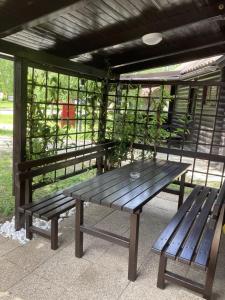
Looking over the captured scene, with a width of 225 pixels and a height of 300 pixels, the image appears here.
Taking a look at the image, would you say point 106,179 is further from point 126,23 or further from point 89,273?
point 126,23

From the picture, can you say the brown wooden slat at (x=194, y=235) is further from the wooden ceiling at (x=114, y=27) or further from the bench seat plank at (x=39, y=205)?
the wooden ceiling at (x=114, y=27)

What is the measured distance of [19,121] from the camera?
253 centimetres

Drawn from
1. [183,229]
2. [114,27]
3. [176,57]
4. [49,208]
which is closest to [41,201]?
[49,208]

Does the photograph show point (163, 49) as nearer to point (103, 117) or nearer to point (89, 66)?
point (89, 66)

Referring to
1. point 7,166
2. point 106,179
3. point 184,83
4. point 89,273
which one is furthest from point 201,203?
point 7,166

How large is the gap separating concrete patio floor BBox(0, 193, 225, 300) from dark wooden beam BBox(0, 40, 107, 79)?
183 centimetres

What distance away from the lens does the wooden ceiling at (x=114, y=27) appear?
1.95 m

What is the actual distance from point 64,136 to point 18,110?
0.97 m

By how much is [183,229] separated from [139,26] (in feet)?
6.43

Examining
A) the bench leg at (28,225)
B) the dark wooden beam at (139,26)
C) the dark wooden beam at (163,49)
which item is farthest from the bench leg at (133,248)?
the dark wooden beam at (163,49)

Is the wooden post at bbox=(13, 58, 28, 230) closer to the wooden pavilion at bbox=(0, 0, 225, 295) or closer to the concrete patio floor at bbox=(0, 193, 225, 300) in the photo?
the wooden pavilion at bbox=(0, 0, 225, 295)

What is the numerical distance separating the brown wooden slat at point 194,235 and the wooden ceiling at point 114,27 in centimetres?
182

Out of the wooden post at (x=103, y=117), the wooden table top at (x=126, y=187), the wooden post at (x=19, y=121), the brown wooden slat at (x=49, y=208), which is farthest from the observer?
the wooden post at (x=103, y=117)

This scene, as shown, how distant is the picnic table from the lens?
1963mm
